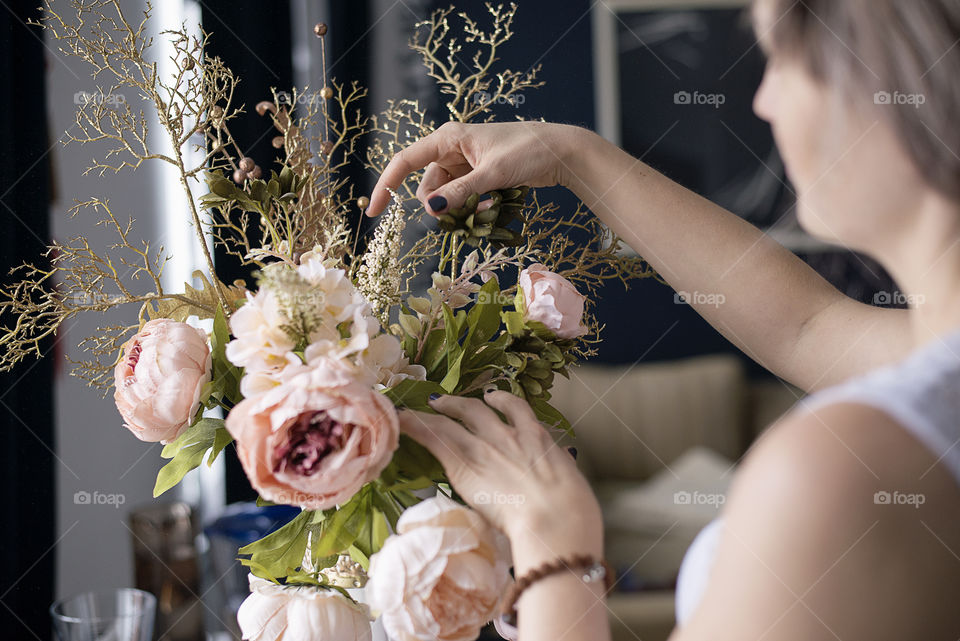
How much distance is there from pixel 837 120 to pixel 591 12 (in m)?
2.02

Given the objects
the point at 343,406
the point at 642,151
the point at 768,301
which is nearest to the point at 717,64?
the point at 642,151

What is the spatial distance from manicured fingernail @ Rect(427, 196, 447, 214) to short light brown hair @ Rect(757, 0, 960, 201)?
0.31 meters

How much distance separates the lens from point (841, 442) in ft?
Answer: 1.32

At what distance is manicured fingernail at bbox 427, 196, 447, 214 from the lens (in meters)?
0.69

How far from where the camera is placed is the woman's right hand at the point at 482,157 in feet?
2.43

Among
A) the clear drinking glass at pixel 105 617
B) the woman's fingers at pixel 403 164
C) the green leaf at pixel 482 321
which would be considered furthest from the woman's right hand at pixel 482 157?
the clear drinking glass at pixel 105 617

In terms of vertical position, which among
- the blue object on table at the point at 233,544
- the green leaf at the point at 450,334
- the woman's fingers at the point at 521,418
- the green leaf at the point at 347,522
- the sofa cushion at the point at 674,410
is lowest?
the sofa cushion at the point at 674,410

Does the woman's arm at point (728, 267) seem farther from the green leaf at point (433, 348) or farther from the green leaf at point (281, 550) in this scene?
the green leaf at point (281, 550)

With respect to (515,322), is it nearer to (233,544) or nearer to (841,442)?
(841,442)

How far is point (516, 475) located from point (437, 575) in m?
0.08

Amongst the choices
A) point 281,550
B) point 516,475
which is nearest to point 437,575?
point 516,475

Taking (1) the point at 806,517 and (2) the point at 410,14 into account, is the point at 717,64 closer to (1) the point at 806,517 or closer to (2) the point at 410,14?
(2) the point at 410,14

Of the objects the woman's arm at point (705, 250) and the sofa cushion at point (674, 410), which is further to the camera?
the sofa cushion at point (674, 410)

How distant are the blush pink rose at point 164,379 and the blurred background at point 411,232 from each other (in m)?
0.51
